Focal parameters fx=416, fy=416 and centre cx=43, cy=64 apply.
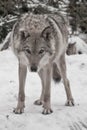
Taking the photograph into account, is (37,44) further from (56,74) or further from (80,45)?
(80,45)

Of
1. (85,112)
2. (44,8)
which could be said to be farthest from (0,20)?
(85,112)

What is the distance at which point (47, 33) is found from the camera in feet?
18.9

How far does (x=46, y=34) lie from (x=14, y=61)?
4.28 metres

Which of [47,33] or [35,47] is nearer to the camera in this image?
[35,47]

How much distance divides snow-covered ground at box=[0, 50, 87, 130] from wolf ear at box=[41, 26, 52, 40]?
116 cm

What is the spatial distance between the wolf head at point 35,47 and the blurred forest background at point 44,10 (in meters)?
6.73

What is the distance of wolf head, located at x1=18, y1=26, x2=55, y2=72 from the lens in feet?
18.1

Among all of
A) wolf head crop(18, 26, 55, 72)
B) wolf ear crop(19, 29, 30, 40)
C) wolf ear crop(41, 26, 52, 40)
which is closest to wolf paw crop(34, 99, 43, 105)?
wolf head crop(18, 26, 55, 72)

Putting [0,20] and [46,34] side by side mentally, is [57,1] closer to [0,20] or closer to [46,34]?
[0,20]

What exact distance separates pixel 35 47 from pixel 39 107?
1.42m

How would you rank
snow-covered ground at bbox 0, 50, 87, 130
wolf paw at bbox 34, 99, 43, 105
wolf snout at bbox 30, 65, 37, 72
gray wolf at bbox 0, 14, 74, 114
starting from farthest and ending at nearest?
wolf paw at bbox 34, 99, 43, 105
snow-covered ground at bbox 0, 50, 87, 130
gray wolf at bbox 0, 14, 74, 114
wolf snout at bbox 30, 65, 37, 72

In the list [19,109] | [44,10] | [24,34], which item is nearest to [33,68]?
[24,34]

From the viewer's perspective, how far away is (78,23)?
13508 mm

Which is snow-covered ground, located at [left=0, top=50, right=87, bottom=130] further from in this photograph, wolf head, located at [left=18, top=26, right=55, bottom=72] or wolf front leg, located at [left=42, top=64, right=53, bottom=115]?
wolf head, located at [left=18, top=26, right=55, bottom=72]
